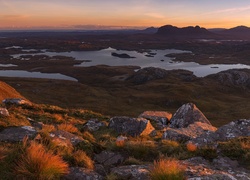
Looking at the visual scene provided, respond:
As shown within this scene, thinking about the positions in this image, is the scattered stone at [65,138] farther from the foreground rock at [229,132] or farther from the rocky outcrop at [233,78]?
the rocky outcrop at [233,78]

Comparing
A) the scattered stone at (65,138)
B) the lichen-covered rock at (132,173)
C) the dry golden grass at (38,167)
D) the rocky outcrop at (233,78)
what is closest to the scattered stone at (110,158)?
the lichen-covered rock at (132,173)

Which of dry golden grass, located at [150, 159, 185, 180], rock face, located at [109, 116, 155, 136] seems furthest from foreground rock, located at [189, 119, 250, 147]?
dry golden grass, located at [150, 159, 185, 180]

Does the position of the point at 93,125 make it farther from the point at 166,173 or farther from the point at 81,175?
the point at 166,173

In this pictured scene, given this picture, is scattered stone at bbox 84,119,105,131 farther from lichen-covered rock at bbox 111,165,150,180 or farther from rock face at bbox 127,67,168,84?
rock face at bbox 127,67,168,84

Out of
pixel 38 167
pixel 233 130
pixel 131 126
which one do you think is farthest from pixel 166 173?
pixel 131 126

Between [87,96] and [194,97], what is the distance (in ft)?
143

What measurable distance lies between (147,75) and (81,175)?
507ft

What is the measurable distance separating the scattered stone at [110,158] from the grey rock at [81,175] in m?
1.63

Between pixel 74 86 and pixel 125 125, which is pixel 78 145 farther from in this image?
pixel 74 86

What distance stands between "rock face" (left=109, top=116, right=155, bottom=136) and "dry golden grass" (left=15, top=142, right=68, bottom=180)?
13134 mm

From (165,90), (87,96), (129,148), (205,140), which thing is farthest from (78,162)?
(165,90)

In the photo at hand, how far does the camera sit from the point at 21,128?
457 inches

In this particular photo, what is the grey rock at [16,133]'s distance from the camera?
1028 cm

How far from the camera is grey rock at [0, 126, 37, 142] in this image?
1028 cm
